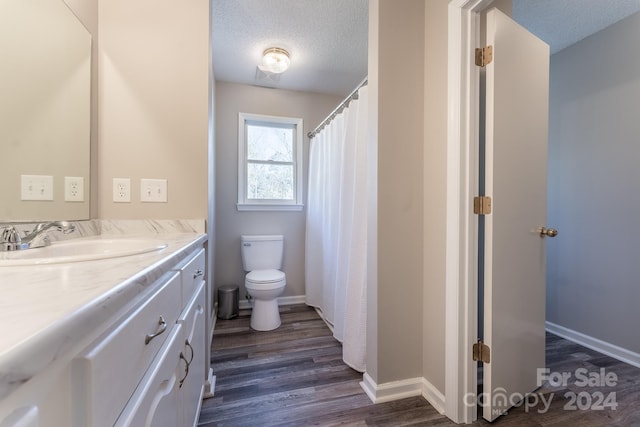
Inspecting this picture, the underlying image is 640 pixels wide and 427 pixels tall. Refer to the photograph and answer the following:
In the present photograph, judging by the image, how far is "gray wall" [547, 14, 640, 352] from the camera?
1.72 metres

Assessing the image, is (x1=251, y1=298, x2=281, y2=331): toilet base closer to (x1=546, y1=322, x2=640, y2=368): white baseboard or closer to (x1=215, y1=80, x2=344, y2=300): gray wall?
(x1=215, y1=80, x2=344, y2=300): gray wall

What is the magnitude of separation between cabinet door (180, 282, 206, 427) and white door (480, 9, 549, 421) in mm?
1289

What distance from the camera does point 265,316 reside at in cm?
219

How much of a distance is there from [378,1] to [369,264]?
1392 millimetres

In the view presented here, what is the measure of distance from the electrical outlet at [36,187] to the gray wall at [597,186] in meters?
3.20

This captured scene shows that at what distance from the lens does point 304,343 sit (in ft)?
6.42

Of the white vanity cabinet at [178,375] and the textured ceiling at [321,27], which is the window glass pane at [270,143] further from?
the white vanity cabinet at [178,375]

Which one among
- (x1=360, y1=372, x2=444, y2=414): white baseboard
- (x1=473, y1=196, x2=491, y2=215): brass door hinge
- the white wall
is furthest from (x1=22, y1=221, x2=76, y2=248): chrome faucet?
(x1=473, y1=196, x2=491, y2=215): brass door hinge

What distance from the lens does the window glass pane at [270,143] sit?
9.06ft

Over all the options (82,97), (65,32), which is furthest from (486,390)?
(65,32)

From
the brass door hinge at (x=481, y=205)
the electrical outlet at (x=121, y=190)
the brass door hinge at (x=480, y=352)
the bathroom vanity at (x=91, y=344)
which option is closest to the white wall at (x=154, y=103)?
the electrical outlet at (x=121, y=190)

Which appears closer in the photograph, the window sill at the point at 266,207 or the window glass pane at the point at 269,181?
the window sill at the point at 266,207

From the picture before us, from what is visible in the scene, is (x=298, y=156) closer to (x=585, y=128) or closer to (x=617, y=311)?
(x=585, y=128)

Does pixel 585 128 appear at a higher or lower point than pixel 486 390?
higher
